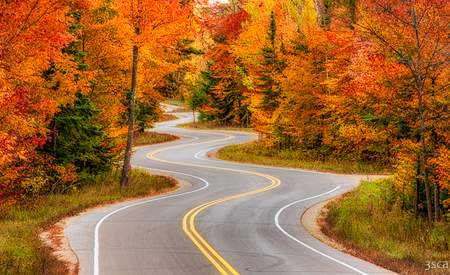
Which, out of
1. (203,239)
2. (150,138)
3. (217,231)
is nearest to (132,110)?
(217,231)

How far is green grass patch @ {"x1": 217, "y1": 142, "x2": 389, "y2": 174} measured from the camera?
125 ft

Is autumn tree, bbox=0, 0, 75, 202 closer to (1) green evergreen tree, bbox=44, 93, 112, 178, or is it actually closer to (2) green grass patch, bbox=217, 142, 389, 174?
(1) green evergreen tree, bbox=44, 93, 112, 178

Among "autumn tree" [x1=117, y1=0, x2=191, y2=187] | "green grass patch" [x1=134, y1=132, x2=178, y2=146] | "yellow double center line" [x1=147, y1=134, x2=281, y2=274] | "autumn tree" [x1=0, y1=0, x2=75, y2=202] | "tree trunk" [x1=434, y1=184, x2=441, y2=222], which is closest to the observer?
"yellow double center line" [x1=147, y1=134, x2=281, y2=274]

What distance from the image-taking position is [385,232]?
19.9 metres

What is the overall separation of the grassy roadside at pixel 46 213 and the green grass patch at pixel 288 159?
1248 cm

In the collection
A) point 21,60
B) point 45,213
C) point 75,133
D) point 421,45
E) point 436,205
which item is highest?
point 421,45

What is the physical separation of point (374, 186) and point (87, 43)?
1893 centimetres

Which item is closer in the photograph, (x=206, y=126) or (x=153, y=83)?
(x=153, y=83)

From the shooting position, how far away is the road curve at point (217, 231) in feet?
40.2

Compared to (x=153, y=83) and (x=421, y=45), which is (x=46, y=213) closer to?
(x=153, y=83)

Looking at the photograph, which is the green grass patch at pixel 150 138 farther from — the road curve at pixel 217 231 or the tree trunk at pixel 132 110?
the tree trunk at pixel 132 110

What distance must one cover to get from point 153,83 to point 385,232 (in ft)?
53.9

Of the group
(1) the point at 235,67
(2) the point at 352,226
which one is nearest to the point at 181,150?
(1) the point at 235,67

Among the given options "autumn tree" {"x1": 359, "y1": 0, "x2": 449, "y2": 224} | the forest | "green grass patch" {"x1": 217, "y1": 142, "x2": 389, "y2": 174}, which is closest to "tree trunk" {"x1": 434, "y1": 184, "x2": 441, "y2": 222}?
the forest
